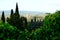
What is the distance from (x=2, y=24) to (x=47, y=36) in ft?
5.42

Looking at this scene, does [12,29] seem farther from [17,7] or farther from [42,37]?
[17,7]

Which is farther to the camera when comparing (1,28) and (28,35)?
(28,35)

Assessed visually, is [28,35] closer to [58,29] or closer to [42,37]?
[42,37]

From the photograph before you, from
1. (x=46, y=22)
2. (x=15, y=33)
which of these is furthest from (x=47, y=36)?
(x=15, y=33)

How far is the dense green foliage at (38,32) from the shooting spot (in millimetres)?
7367

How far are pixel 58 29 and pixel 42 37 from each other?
0.63 m

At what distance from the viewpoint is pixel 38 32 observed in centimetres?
852

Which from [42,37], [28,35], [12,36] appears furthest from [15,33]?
[42,37]

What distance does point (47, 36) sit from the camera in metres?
8.45

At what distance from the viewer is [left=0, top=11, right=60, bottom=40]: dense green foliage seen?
290 inches

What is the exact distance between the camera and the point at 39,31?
28.2 feet

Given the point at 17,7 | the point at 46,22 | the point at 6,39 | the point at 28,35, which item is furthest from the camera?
the point at 17,7

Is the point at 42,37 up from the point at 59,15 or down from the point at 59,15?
down

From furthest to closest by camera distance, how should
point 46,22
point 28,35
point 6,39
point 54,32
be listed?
point 46,22 → point 54,32 → point 28,35 → point 6,39
